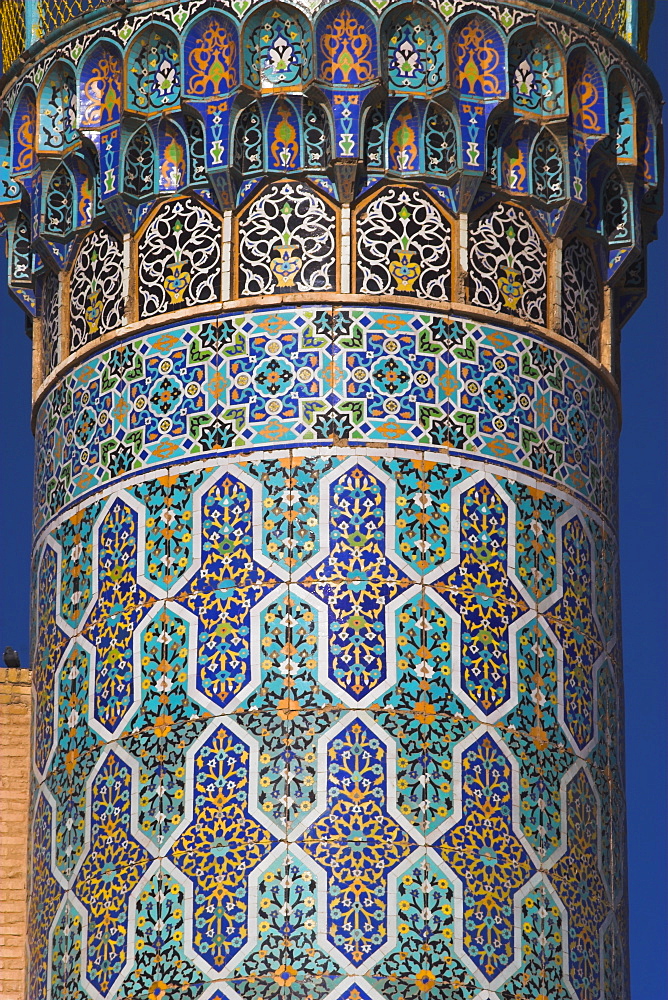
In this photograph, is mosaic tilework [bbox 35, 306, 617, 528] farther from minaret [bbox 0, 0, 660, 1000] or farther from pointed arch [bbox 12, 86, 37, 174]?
pointed arch [bbox 12, 86, 37, 174]

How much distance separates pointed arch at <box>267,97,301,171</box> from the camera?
1223 cm

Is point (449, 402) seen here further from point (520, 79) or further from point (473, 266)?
point (520, 79)

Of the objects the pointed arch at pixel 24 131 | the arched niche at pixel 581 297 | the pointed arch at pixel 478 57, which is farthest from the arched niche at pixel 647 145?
the pointed arch at pixel 24 131

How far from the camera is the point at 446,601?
11625 mm

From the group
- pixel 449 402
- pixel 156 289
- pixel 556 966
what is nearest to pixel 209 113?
pixel 156 289

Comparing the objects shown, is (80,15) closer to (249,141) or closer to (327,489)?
(249,141)

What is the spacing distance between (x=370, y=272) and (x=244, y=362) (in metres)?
0.59

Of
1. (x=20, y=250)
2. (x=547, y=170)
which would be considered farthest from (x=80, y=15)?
(x=547, y=170)

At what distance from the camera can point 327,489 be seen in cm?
1172

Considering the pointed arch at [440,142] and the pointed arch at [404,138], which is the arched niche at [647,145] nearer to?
the pointed arch at [440,142]

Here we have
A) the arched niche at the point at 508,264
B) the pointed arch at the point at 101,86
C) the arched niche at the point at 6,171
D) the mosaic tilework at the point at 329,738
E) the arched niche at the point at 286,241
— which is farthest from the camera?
the arched niche at the point at 6,171

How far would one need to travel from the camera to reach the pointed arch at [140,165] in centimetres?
1240

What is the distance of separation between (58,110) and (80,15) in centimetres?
39

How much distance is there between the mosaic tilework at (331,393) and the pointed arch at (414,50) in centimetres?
94
